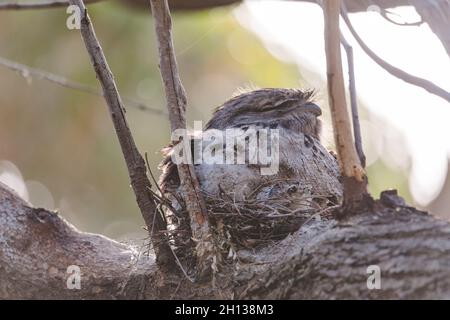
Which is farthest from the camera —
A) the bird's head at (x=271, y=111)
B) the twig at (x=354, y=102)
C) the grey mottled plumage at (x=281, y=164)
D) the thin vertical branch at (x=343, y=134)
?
the bird's head at (x=271, y=111)

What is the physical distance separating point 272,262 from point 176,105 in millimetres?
724

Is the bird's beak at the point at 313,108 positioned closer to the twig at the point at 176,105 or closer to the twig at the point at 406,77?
the twig at the point at 406,77

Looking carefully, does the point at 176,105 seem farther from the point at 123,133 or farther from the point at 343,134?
the point at 343,134

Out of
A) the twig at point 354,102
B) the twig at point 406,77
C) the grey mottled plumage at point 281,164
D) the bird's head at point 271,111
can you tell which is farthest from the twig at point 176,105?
the bird's head at point 271,111

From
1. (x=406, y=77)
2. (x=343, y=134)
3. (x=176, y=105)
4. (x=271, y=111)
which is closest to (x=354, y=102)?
(x=406, y=77)

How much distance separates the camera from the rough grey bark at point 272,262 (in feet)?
8.09

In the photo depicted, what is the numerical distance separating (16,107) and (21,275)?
5.35 meters

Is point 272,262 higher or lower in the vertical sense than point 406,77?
lower

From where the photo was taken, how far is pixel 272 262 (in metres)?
2.87

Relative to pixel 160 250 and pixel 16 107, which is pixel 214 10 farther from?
pixel 16 107

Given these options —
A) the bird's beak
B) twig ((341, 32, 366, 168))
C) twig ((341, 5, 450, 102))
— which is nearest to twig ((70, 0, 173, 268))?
twig ((341, 32, 366, 168))

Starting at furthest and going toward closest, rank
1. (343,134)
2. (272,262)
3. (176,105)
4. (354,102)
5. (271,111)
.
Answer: (271,111)
(176,105)
(354,102)
(272,262)
(343,134)

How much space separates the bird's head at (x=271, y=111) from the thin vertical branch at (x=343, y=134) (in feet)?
6.58
